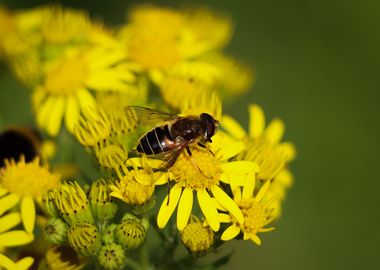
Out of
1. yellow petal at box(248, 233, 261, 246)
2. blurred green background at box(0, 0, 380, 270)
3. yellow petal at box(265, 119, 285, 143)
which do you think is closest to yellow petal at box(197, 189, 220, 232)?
yellow petal at box(248, 233, 261, 246)

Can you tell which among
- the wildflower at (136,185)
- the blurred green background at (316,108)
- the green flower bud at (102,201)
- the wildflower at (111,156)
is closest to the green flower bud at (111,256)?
the green flower bud at (102,201)

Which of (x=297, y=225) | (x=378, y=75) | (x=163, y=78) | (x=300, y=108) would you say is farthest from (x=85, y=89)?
(x=378, y=75)

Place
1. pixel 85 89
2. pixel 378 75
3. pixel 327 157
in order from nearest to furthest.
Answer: pixel 85 89
pixel 327 157
pixel 378 75

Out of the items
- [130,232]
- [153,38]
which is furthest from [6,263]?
[153,38]

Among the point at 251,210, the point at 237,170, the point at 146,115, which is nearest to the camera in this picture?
the point at 251,210

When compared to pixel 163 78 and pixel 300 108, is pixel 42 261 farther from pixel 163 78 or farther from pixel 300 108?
pixel 300 108

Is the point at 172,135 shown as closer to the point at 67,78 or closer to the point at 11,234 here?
the point at 11,234
